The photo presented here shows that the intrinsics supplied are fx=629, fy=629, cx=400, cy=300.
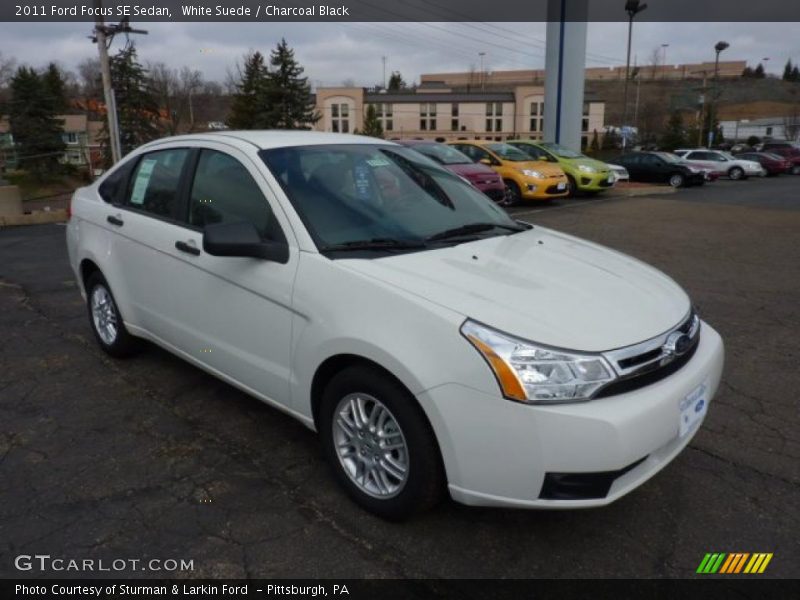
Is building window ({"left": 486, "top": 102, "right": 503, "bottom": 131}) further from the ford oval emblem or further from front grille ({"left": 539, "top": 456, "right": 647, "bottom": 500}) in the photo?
front grille ({"left": 539, "top": 456, "right": 647, "bottom": 500})

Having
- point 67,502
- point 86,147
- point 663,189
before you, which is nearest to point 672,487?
point 67,502

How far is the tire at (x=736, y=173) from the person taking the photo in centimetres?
2991

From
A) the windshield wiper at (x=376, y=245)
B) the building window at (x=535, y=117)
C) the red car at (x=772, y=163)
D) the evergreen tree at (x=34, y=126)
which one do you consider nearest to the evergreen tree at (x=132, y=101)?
the evergreen tree at (x=34, y=126)

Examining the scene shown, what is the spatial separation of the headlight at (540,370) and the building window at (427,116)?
3867 inches

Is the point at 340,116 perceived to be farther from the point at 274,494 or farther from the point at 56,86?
the point at 274,494

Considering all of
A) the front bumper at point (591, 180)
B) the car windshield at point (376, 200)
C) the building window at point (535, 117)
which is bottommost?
the front bumper at point (591, 180)

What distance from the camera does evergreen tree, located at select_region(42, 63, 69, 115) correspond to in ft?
183

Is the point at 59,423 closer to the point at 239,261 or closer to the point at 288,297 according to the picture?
the point at 239,261

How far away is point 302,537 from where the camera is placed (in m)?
2.69

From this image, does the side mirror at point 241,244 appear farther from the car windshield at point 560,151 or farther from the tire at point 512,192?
the car windshield at point 560,151

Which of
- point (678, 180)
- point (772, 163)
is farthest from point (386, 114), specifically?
point (678, 180)

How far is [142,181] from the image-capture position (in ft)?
13.8

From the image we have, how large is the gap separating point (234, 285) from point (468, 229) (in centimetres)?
128

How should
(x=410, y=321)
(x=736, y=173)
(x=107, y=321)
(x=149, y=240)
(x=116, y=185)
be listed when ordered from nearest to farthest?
(x=410, y=321), (x=149, y=240), (x=116, y=185), (x=107, y=321), (x=736, y=173)
